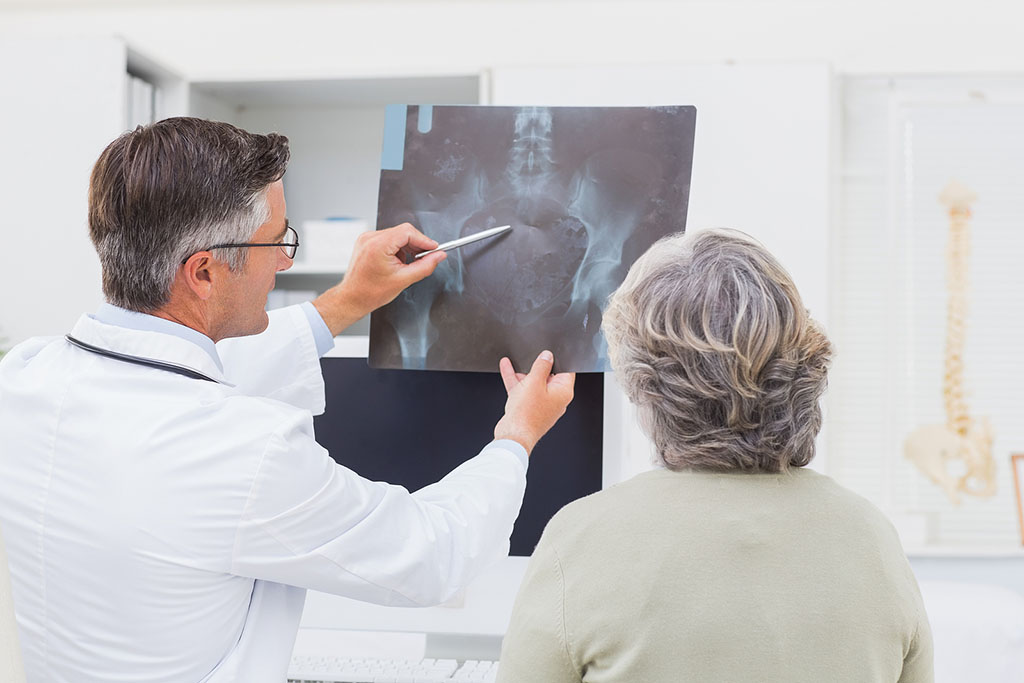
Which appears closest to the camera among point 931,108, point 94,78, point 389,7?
point 94,78

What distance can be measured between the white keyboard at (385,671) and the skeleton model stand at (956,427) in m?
2.01

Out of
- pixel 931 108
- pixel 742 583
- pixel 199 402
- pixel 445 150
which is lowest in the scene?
pixel 742 583

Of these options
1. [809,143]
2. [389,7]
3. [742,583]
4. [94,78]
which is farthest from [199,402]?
[389,7]

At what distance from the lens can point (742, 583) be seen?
73cm

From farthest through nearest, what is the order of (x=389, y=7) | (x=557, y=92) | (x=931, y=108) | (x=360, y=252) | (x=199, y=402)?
(x=389, y=7) → (x=931, y=108) → (x=557, y=92) → (x=360, y=252) → (x=199, y=402)

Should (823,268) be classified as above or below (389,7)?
below

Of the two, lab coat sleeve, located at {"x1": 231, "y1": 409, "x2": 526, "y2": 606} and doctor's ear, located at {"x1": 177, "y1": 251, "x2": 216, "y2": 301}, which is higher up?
doctor's ear, located at {"x1": 177, "y1": 251, "x2": 216, "y2": 301}

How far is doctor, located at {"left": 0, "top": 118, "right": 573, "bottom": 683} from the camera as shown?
0.82 meters

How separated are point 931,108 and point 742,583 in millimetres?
2509

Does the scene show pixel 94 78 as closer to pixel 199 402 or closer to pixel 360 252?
pixel 360 252

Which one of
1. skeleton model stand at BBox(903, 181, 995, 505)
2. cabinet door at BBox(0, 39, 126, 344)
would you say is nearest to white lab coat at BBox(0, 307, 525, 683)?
cabinet door at BBox(0, 39, 126, 344)

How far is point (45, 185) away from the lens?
2207mm

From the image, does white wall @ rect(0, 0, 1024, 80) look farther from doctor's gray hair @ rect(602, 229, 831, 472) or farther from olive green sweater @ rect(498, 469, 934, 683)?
olive green sweater @ rect(498, 469, 934, 683)

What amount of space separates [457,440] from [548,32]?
2.04 m
